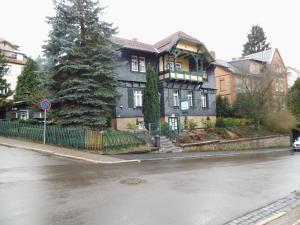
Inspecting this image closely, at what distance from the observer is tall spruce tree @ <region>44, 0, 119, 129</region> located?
2156 cm

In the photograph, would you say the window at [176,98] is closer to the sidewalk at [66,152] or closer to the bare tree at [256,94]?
the bare tree at [256,94]

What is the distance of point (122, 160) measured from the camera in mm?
17062

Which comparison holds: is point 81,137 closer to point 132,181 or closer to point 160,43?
point 132,181

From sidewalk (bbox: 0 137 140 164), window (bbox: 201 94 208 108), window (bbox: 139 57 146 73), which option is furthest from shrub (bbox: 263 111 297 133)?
sidewalk (bbox: 0 137 140 164)

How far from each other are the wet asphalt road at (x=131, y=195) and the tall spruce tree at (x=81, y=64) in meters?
8.47

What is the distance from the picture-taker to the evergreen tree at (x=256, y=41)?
6861 cm

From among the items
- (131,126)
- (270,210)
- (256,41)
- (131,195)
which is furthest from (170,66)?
(256,41)

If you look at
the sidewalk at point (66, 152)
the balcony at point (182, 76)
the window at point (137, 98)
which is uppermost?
the balcony at point (182, 76)

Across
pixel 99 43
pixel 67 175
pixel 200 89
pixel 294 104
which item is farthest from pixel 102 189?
pixel 294 104

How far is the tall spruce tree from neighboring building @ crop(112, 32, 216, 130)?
16.1ft

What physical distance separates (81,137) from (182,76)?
51.9 feet

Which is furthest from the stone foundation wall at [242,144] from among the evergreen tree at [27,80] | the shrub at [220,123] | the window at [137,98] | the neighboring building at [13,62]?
the neighboring building at [13,62]

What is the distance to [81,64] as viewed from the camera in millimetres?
22094

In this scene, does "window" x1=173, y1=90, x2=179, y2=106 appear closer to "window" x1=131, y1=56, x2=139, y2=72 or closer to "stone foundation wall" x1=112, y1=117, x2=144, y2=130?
"window" x1=131, y1=56, x2=139, y2=72
